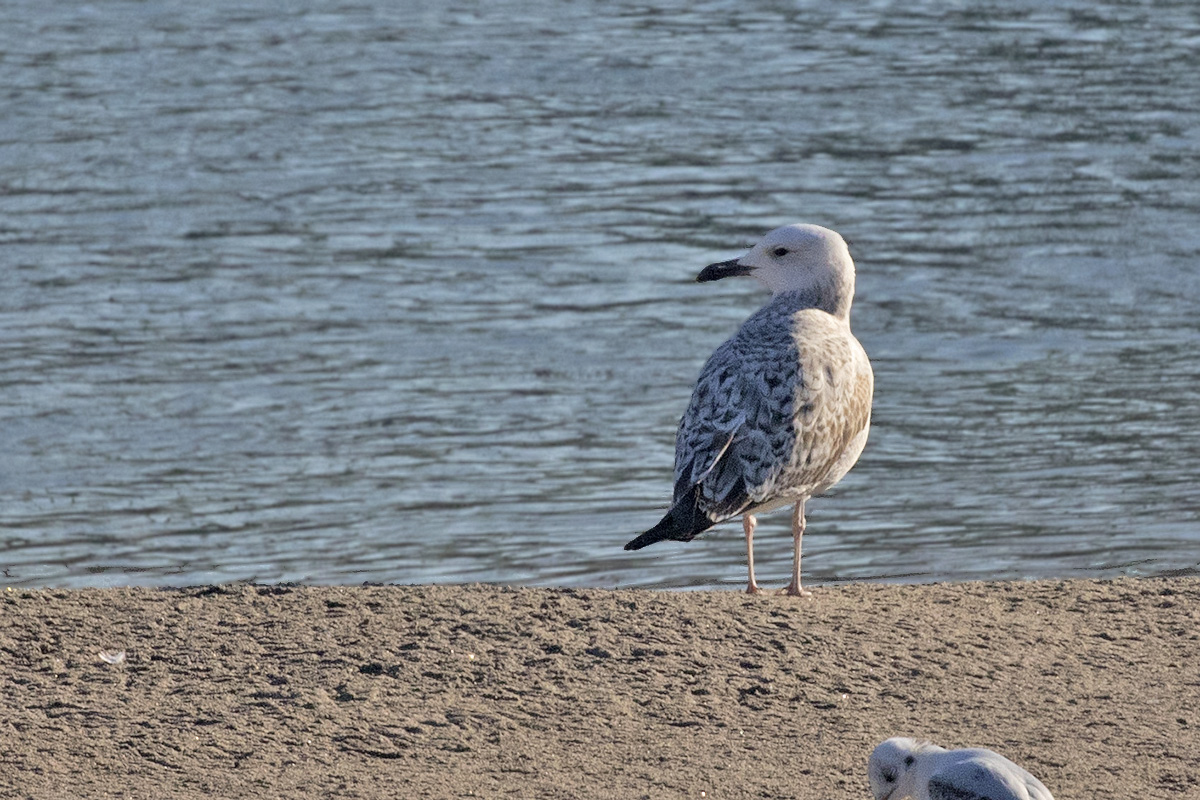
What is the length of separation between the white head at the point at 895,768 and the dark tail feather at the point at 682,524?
1852 mm

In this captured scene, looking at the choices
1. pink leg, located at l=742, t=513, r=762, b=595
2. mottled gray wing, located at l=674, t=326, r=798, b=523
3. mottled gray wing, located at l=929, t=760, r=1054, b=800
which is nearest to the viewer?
mottled gray wing, located at l=929, t=760, r=1054, b=800

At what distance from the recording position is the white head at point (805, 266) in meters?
8.08

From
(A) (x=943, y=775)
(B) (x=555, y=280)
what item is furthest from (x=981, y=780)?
(B) (x=555, y=280)

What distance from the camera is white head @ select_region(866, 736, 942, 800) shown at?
526 cm

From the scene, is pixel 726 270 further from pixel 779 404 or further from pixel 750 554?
pixel 750 554

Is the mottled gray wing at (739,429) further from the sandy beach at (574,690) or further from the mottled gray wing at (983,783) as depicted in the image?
the mottled gray wing at (983,783)

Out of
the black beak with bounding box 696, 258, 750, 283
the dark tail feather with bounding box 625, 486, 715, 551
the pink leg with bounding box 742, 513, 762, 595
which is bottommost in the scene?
the pink leg with bounding box 742, 513, 762, 595

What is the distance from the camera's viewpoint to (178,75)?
71.8ft

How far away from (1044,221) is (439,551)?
8.35 metres

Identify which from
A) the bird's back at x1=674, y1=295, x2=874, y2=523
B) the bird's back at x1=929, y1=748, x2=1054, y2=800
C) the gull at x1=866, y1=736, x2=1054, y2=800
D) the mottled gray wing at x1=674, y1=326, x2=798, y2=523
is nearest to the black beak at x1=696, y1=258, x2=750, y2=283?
the bird's back at x1=674, y1=295, x2=874, y2=523

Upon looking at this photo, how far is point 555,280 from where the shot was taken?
568 inches

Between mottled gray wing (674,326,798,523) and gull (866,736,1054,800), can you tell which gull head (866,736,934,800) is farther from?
mottled gray wing (674,326,798,523)

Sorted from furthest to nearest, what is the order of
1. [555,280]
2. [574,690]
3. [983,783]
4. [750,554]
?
1. [555,280]
2. [750,554]
3. [574,690]
4. [983,783]

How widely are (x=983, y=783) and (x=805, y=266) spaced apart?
3525 millimetres
